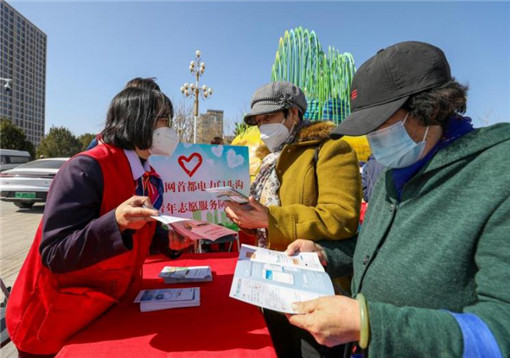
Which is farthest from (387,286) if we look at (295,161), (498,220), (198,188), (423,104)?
(198,188)

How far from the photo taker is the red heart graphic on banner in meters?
3.21

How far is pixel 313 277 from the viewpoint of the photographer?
1.14 metres

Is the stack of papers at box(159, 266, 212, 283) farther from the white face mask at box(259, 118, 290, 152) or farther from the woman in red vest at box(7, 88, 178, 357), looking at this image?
the white face mask at box(259, 118, 290, 152)

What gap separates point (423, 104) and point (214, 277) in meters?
1.47

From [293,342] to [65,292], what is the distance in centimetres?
118

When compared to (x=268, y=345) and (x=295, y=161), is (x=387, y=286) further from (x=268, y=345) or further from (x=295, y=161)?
(x=295, y=161)

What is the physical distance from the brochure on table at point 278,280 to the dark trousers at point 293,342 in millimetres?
533

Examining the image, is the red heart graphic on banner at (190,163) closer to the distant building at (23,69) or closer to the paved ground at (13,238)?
the paved ground at (13,238)

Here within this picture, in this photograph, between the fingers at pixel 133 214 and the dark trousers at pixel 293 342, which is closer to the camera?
the fingers at pixel 133 214

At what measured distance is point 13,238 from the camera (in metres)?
6.51

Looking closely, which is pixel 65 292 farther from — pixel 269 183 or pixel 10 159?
pixel 10 159

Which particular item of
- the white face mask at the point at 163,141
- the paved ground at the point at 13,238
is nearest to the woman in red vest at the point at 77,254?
the white face mask at the point at 163,141

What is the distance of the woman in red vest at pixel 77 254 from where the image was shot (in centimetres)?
117

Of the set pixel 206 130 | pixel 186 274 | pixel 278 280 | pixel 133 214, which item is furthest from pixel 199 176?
pixel 206 130
